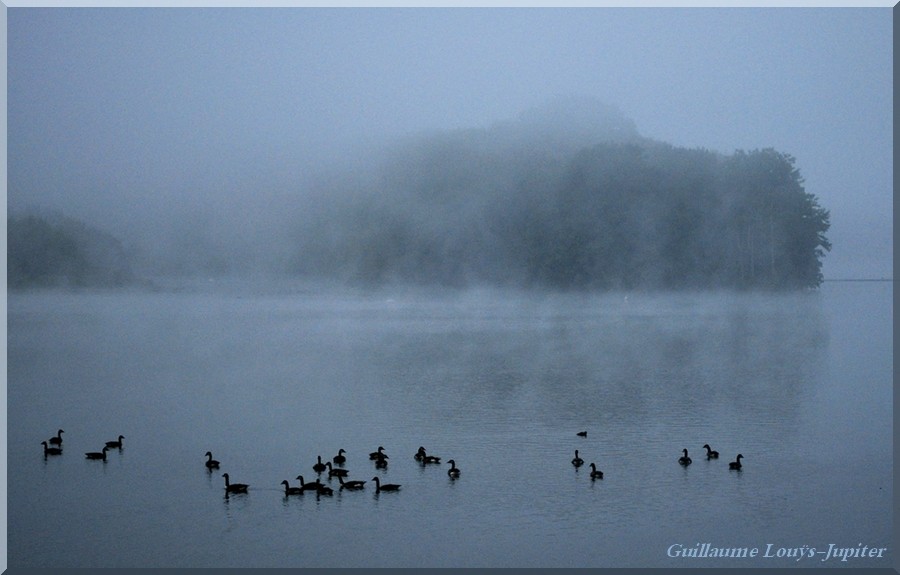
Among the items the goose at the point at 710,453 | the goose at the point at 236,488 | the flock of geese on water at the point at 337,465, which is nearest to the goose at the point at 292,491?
the flock of geese on water at the point at 337,465

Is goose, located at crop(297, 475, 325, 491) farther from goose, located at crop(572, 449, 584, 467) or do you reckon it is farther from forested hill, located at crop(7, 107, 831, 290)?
forested hill, located at crop(7, 107, 831, 290)

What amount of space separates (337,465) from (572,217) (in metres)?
37.2

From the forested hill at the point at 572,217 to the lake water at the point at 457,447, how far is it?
23.2m

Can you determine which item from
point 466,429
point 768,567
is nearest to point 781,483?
point 768,567

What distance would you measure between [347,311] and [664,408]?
20.9 meters

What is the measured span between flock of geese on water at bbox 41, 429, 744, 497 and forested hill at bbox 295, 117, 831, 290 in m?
31.8

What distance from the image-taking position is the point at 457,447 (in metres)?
9.18

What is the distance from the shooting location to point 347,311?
103ft

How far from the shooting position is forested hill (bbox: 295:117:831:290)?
42.6 meters

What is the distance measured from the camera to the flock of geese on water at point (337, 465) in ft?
25.0

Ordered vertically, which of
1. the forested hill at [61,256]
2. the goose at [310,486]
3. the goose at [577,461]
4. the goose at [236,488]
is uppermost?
the forested hill at [61,256]

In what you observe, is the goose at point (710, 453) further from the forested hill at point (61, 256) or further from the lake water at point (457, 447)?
the forested hill at point (61, 256)

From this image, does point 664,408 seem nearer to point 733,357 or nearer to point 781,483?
point 781,483

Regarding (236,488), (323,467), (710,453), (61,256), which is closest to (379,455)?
(323,467)
